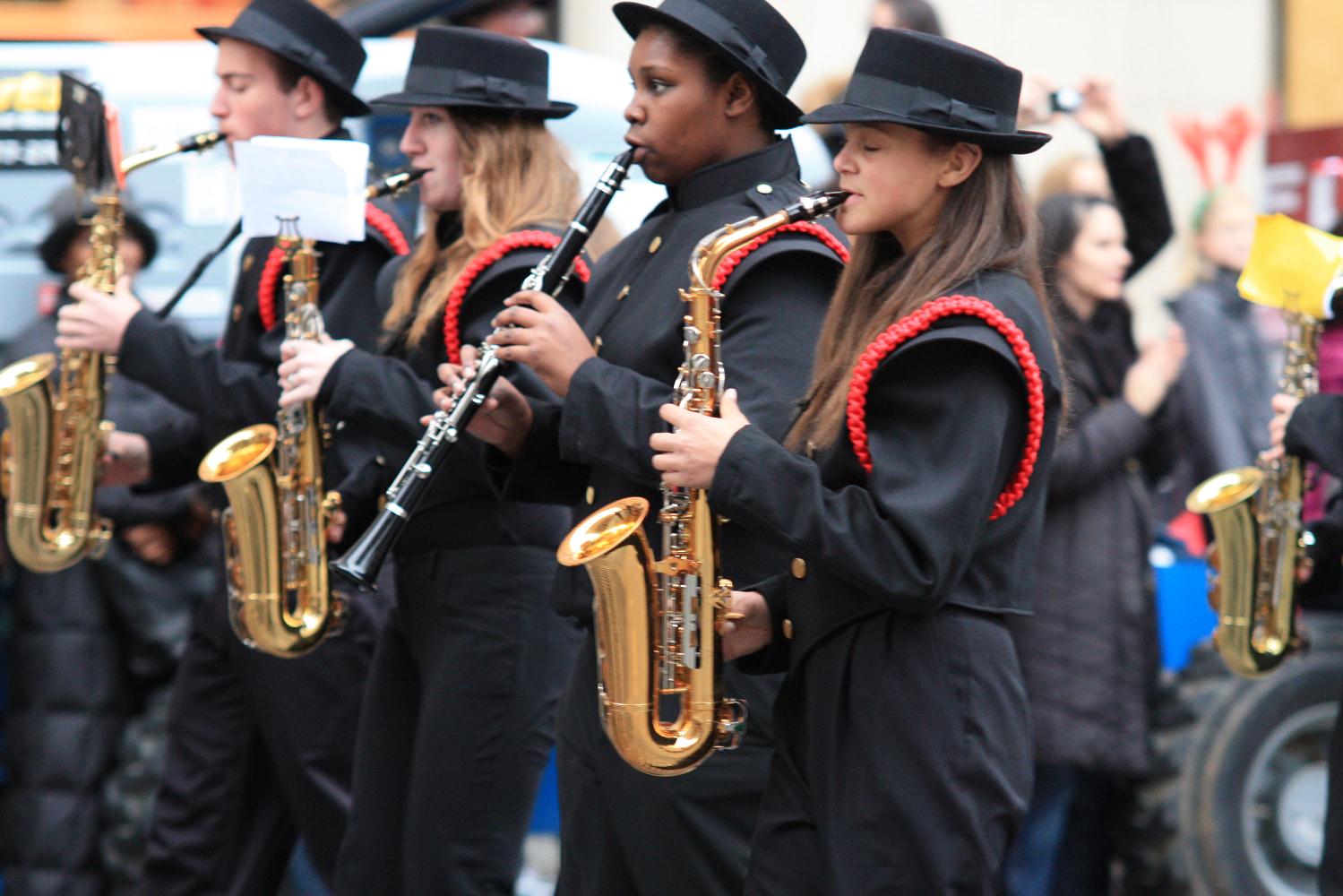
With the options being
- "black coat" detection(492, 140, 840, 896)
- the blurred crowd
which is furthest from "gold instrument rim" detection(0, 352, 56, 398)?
"black coat" detection(492, 140, 840, 896)

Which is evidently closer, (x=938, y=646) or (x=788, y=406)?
(x=938, y=646)

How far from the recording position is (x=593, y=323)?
3787 millimetres

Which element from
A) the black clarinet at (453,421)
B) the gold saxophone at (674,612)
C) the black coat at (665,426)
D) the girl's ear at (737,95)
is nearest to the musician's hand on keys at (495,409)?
the black clarinet at (453,421)

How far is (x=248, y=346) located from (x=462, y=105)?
89 centimetres

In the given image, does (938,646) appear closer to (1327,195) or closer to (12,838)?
(12,838)

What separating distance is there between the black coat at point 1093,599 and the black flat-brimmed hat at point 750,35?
73.8 inches

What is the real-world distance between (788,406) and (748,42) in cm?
69

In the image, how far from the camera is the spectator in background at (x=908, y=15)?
5.54 meters

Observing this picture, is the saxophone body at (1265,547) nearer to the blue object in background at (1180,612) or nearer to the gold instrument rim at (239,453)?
the blue object in background at (1180,612)

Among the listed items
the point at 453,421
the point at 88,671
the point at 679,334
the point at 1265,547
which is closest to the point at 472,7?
the point at 88,671

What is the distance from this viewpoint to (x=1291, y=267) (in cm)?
422

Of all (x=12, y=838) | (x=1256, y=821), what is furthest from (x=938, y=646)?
(x=12, y=838)

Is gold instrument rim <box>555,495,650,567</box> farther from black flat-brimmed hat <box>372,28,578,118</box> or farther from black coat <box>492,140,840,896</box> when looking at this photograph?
black flat-brimmed hat <box>372,28,578,118</box>

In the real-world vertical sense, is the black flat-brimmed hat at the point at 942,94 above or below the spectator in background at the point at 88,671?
above
